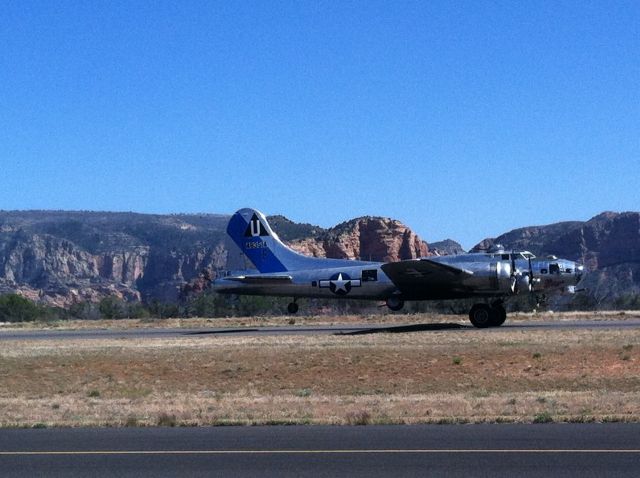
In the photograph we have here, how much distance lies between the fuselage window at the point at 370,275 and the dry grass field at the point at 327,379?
5030mm

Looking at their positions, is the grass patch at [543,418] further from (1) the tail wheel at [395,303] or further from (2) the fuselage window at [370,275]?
(2) the fuselage window at [370,275]

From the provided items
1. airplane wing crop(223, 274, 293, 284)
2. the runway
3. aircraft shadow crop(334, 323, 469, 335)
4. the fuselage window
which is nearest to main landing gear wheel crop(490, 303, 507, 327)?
aircraft shadow crop(334, 323, 469, 335)

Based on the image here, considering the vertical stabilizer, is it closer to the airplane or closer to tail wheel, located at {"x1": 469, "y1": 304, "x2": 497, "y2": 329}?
the airplane

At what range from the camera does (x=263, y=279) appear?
42.9 metres

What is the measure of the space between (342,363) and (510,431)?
1452cm

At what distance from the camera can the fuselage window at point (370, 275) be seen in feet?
131

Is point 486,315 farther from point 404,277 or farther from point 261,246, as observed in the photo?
point 261,246

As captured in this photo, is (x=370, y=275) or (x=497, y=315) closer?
(x=497, y=315)

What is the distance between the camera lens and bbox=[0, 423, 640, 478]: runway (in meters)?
10.6

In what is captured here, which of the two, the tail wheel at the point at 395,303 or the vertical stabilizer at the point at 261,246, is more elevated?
the vertical stabilizer at the point at 261,246

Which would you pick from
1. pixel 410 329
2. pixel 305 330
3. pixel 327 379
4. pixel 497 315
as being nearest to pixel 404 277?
pixel 410 329

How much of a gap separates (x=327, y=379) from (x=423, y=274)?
13413 millimetres

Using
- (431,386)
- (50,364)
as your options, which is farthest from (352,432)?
(50,364)

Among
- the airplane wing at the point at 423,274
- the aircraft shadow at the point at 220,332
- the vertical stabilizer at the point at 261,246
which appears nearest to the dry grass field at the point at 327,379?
the aircraft shadow at the point at 220,332
